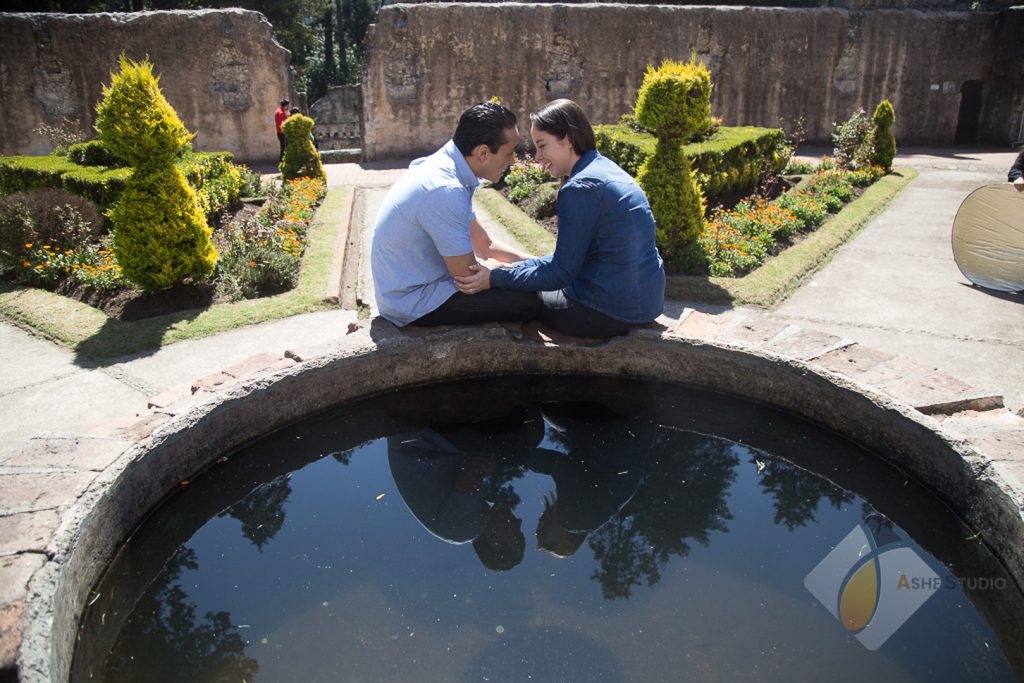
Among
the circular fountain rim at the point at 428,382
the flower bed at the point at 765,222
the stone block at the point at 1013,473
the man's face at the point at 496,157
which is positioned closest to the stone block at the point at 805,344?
the circular fountain rim at the point at 428,382

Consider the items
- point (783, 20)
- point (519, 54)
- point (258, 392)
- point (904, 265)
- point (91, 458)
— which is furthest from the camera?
point (783, 20)

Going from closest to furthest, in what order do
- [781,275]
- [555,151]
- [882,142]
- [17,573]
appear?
[17,573] → [555,151] → [781,275] → [882,142]

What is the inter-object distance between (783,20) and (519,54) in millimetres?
6435

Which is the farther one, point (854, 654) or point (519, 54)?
point (519, 54)

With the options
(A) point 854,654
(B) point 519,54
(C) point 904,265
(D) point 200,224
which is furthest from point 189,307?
(B) point 519,54

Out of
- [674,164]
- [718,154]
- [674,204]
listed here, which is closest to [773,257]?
[674,204]

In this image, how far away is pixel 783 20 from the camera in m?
17.5

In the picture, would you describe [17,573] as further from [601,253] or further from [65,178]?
[65,178]

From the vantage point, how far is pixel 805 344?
Result: 363cm

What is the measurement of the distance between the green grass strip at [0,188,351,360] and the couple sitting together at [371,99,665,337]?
2785 mm

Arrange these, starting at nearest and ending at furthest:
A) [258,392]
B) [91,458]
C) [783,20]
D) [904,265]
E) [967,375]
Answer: [91,458] < [258,392] < [967,375] < [904,265] < [783,20]

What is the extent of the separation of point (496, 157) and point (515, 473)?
162 centimetres

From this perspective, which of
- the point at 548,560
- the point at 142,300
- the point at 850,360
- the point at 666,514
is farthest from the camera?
the point at 142,300

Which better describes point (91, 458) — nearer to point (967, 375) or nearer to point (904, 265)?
point (967, 375)
